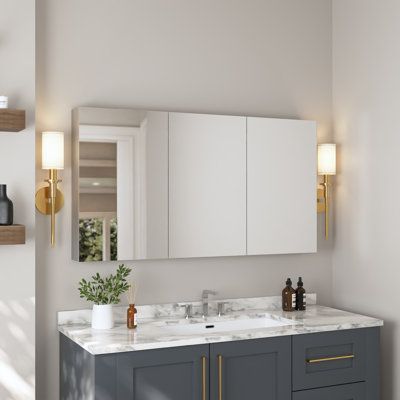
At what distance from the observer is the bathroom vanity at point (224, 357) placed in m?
2.96

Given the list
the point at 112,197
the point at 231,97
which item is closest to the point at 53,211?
the point at 112,197

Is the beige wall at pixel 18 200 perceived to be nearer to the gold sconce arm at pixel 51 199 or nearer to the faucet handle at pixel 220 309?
the gold sconce arm at pixel 51 199

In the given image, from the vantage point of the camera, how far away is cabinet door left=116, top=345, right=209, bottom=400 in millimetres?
2939

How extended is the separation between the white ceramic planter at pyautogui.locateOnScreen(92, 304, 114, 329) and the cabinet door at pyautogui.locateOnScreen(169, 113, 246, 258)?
0.49 metres

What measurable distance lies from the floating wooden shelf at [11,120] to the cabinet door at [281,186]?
1296 millimetres

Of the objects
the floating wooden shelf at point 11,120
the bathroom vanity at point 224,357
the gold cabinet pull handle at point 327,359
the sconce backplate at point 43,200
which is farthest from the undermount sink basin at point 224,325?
A: the floating wooden shelf at point 11,120

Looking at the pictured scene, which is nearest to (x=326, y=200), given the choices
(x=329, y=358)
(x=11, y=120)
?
(x=329, y=358)

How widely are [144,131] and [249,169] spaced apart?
0.65m

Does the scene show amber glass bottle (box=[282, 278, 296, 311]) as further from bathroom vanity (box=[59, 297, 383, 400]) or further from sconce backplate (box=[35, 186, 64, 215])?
sconce backplate (box=[35, 186, 64, 215])

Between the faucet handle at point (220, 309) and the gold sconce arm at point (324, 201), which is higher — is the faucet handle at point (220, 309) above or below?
below

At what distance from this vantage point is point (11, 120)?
118 inches

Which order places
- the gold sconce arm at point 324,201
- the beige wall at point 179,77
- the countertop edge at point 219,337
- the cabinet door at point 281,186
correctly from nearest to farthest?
the countertop edge at point 219,337
the beige wall at point 179,77
the cabinet door at point 281,186
the gold sconce arm at point 324,201

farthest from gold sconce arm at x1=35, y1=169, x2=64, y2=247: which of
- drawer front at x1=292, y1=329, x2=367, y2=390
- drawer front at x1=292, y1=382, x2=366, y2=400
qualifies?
drawer front at x1=292, y1=382, x2=366, y2=400

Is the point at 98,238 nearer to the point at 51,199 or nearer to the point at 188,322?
the point at 51,199
